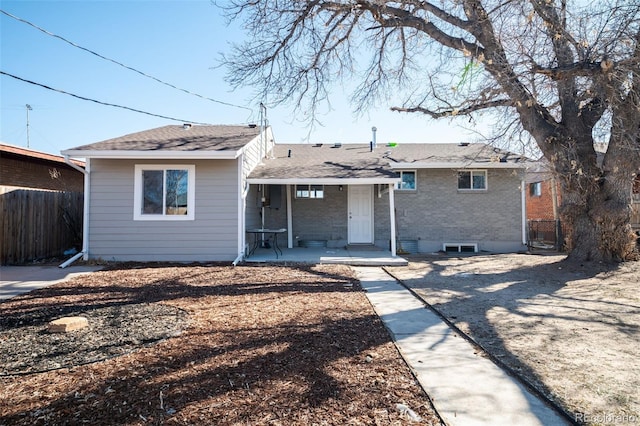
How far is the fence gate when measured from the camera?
12.8 meters

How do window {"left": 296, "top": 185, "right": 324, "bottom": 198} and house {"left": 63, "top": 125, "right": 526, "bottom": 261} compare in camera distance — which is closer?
house {"left": 63, "top": 125, "right": 526, "bottom": 261}

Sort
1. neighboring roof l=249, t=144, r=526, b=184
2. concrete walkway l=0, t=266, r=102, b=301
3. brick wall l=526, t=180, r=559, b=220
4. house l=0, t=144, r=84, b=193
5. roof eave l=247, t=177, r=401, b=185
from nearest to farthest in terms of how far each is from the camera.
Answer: concrete walkway l=0, t=266, r=102, b=301
roof eave l=247, t=177, r=401, b=185
neighboring roof l=249, t=144, r=526, b=184
house l=0, t=144, r=84, b=193
brick wall l=526, t=180, r=559, b=220

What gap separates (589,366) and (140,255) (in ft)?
31.8

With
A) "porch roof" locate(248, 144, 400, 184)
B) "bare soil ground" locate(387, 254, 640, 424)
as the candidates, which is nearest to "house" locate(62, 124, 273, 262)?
"porch roof" locate(248, 144, 400, 184)

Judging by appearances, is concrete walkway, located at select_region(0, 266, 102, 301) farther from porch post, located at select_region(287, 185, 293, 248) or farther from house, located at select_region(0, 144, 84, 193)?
porch post, located at select_region(287, 185, 293, 248)

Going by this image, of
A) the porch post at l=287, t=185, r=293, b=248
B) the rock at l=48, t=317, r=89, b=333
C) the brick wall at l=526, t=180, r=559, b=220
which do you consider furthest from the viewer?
the brick wall at l=526, t=180, r=559, b=220

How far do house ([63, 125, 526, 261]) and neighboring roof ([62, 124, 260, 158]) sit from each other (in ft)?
0.09

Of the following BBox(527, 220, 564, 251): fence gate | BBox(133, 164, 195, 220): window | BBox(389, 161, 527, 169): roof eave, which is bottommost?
BBox(527, 220, 564, 251): fence gate

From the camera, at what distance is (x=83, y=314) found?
4.69 m

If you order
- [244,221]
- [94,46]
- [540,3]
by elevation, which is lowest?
[244,221]

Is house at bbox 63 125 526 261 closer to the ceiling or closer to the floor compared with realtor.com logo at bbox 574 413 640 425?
closer to the ceiling

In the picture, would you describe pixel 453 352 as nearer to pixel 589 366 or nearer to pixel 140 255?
pixel 589 366

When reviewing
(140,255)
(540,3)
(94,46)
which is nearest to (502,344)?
(540,3)

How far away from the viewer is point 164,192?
31.5 feet
